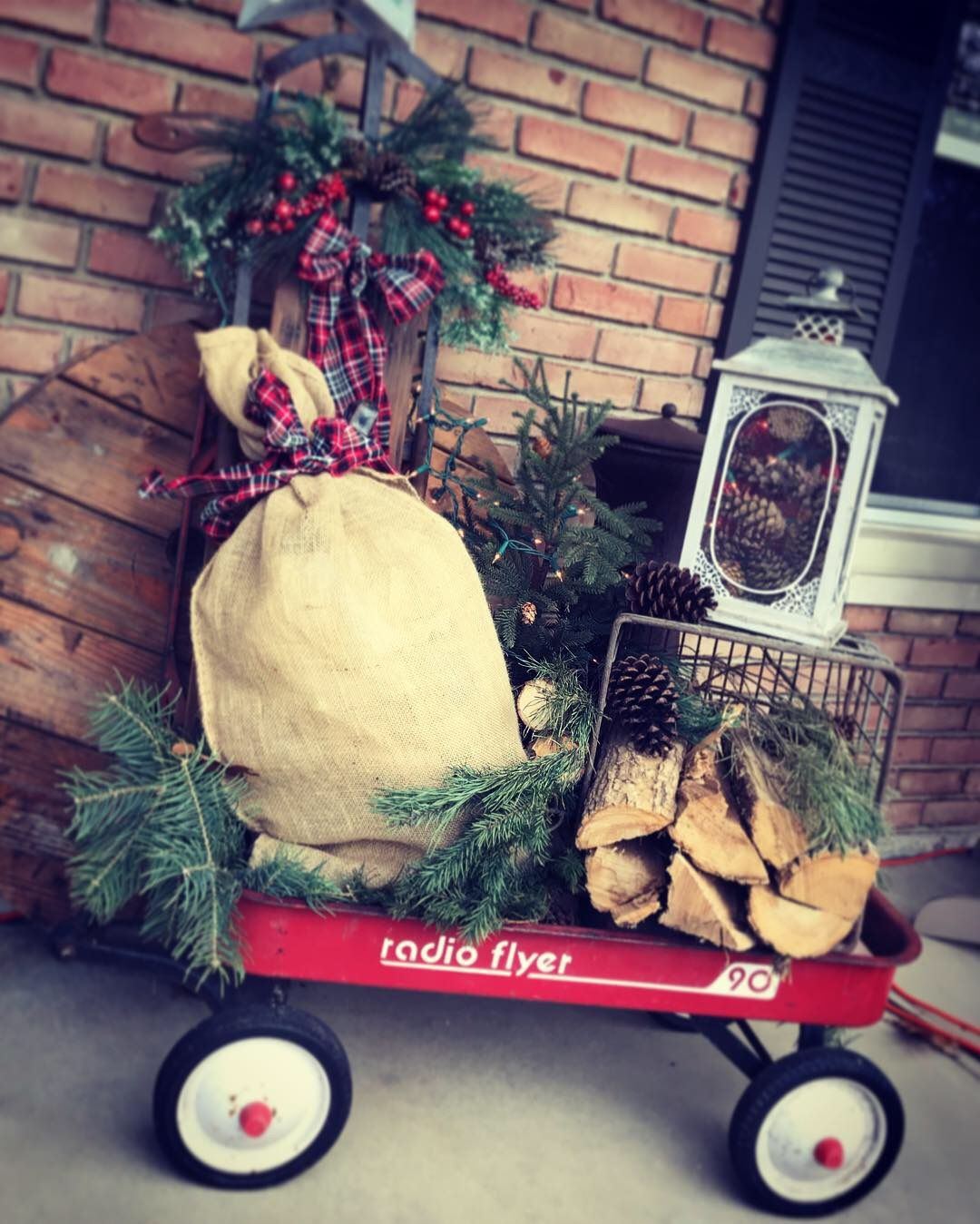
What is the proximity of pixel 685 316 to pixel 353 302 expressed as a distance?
3.43 feet

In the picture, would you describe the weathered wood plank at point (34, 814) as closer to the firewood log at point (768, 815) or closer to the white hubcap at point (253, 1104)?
the white hubcap at point (253, 1104)

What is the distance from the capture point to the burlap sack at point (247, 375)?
67.6 inches

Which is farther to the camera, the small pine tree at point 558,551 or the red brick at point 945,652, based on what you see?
the red brick at point 945,652

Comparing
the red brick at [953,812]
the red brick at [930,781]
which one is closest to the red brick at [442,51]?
the red brick at [930,781]

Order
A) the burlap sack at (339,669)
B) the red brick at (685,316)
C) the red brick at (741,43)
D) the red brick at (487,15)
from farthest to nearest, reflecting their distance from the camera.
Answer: the red brick at (685,316) < the red brick at (741,43) < the red brick at (487,15) < the burlap sack at (339,669)

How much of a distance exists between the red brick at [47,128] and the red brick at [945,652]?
2.58 m

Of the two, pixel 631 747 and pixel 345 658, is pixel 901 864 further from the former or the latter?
pixel 345 658

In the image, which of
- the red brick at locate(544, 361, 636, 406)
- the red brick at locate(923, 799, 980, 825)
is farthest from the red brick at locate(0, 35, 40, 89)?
the red brick at locate(923, 799, 980, 825)

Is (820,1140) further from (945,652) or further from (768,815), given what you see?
(945,652)

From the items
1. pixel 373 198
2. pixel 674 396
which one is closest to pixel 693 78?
pixel 674 396

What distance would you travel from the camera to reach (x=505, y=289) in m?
1.98

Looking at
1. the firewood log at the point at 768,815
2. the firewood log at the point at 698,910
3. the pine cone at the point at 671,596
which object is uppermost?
the pine cone at the point at 671,596

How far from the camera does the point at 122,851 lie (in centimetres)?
159

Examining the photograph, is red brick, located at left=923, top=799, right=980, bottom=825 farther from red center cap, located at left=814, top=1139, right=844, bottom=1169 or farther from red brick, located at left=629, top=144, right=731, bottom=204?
red brick, located at left=629, top=144, right=731, bottom=204
